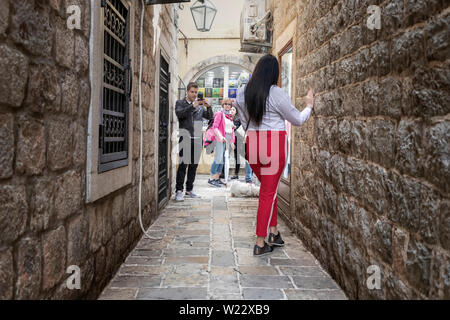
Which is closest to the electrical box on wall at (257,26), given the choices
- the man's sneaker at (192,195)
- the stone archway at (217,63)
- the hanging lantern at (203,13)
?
the hanging lantern at (203,13)

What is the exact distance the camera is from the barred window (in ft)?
9.60

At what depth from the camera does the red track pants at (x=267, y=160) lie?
11.9 ft

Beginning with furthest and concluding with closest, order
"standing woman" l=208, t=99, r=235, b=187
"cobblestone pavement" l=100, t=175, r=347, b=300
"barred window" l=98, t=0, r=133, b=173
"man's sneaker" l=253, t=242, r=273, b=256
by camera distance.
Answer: "standing woman" l=208, t=99, r=235, b=187
"man's sneaker" l=253, t=242, r=273, b=256
"barred window" l=98, t=0, r=133, b=173
"cobblestone pavement" l=100, t=175, r=347, b=300

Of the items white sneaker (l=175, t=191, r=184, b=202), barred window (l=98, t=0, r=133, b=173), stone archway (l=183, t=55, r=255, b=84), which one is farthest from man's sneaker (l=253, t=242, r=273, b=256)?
stone archway (l=183, t=55, r=255, b=84)

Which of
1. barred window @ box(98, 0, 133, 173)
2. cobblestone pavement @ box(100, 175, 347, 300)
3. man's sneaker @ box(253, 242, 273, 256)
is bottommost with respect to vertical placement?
cobblestone pavement @ box(100, 175, 347, 300)

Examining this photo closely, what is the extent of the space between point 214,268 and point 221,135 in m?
5.19

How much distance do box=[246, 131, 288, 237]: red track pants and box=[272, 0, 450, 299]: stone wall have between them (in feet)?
1.18

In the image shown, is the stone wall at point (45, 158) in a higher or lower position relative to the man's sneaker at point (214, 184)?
higher

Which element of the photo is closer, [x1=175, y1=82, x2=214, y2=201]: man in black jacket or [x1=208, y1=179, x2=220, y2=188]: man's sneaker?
[x1=175, y1=82, x2=214, y2=201]: man in black jacket

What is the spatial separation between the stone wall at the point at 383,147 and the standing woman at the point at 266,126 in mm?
340

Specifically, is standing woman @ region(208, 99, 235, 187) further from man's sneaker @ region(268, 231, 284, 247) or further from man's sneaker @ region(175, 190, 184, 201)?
man's sneaker @ region(268, 231, 284, 247)

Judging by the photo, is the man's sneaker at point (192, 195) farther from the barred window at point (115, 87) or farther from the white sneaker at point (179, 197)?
the barred window at point (115, 87)

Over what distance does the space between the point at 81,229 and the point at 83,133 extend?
566 millimetres

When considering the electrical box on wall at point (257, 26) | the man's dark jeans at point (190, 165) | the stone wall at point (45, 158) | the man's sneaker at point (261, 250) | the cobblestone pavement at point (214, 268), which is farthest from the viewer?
the electrical box on wall at point (257, 26)
